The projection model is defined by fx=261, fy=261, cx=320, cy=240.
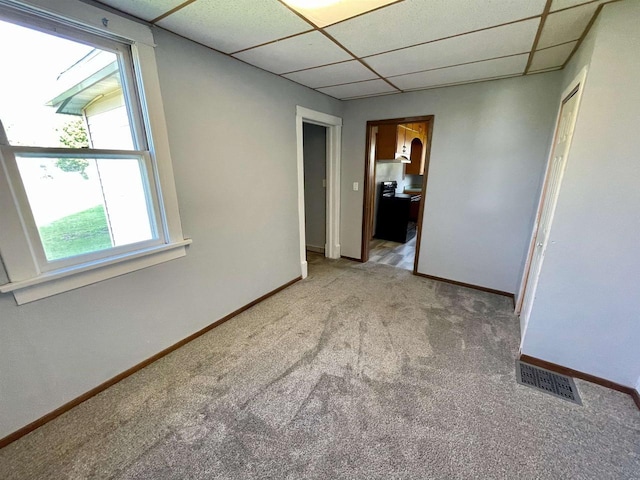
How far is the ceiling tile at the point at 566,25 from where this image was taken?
1.45 m

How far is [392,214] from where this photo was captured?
5117 millimetres

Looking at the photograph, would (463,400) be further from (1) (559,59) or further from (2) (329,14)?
(1) (559,59)

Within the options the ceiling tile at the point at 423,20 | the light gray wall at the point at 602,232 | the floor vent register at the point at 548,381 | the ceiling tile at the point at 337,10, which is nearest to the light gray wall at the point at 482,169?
the light gray wall at the point at 602,232

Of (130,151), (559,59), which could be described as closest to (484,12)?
(559,59)

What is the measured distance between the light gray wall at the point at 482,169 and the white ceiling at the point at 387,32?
0.31 m

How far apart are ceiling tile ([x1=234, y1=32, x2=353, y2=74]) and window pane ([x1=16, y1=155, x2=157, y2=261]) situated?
1.25 m

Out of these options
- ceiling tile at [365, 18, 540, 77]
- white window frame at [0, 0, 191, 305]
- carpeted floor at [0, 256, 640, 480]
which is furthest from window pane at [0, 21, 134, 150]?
ceiling tile at [365, 18, 540, 77]

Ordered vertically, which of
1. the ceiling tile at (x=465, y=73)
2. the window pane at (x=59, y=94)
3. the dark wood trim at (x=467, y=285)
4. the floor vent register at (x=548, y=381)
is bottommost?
the floor vent register at (x=548, y=381)

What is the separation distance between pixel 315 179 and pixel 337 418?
10.9 ft

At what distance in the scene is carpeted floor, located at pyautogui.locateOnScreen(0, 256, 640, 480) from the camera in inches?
50.7

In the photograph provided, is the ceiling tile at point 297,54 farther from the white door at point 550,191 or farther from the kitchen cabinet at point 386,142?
the kitchen cabinet at point 386,142

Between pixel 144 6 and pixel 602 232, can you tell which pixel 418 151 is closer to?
pixel 602 232

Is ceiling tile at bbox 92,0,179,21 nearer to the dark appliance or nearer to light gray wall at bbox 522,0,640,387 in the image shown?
light gray wall at bbox 522,0,640,387

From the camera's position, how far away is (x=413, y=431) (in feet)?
4.77
